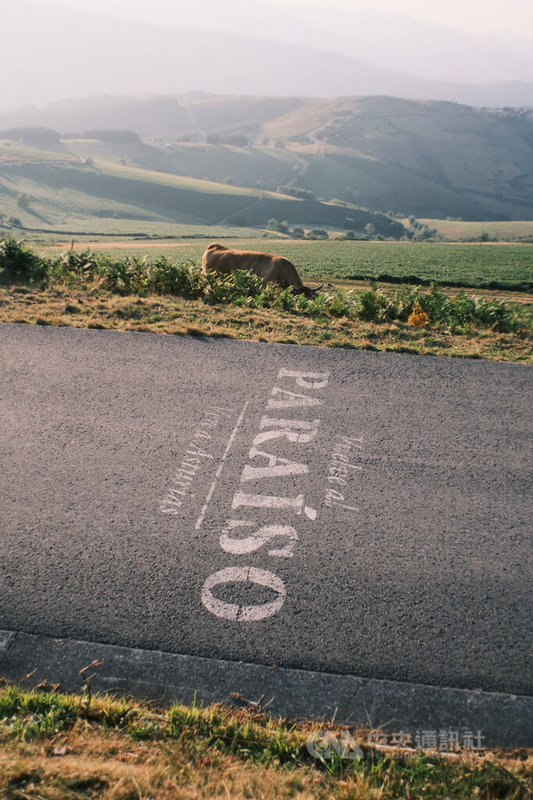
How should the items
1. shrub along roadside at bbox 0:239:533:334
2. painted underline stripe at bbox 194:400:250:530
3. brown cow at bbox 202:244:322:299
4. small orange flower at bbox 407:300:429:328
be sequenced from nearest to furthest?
painted underline stripe at bbox 194:400:250:530, small orange flower at bbox 407:300:429:328, shrub along roadside at bbox 0:239:533:334, brown cow at bbox 202:244:322:299

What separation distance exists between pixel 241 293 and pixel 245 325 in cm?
364

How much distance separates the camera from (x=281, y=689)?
174 inches

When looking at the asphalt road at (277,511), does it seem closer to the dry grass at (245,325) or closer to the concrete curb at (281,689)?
the concrete curb at (281,689)

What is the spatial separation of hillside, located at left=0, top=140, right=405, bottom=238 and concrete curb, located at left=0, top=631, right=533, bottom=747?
108 meters

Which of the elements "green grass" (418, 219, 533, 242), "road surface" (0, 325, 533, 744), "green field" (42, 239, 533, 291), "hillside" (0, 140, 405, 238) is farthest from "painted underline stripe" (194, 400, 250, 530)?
"hillside" (0, 140, 405, 238)

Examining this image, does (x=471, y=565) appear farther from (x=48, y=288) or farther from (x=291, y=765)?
(x=48, y=288)

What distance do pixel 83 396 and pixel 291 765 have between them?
20.2 feet

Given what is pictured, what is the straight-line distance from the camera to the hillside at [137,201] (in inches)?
4636

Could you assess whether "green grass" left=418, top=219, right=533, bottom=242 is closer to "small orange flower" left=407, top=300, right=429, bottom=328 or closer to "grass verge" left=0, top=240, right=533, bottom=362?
"grass verge" left=0, top=240, right=533, bottom=362

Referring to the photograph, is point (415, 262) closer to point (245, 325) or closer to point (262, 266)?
point (262, 266)

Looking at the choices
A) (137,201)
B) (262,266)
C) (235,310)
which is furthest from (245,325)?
(137,201)

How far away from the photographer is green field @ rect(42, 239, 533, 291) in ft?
114

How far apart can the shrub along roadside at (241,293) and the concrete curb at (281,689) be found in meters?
9.13

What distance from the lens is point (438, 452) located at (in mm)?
7340
